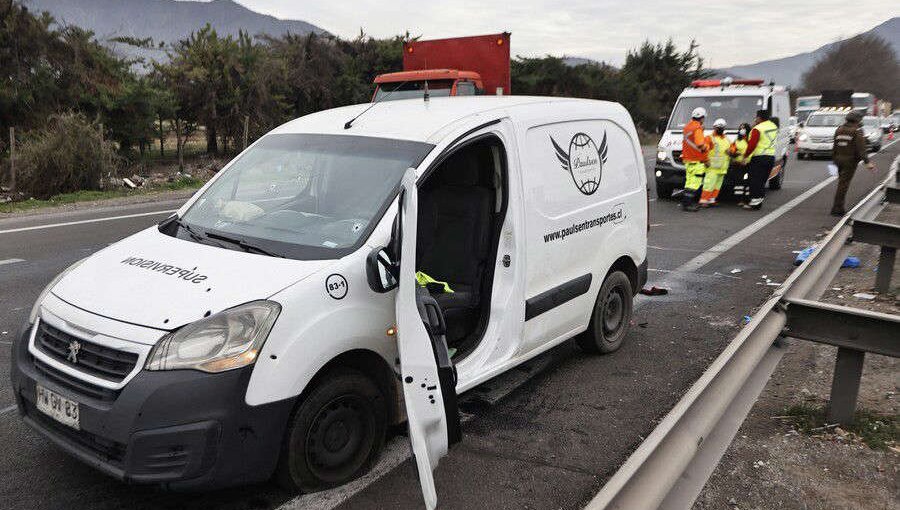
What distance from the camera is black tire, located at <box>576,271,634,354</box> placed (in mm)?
4875

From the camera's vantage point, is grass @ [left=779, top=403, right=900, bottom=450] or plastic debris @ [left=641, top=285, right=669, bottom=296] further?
plastic debris @ [left=641, top=285, right=669, bottom=296]

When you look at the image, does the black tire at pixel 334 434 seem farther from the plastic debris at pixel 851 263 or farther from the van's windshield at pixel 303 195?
the plastic debris at pixel 851 263

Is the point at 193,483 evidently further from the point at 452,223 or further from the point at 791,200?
the point at 791,200

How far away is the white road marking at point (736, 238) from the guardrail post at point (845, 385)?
4.15 meters

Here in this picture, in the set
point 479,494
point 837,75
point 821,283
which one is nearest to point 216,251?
point 479,494

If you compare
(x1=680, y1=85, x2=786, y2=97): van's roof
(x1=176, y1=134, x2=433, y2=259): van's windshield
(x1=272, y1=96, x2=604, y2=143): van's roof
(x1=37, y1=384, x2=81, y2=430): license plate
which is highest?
(x1=680, y1=85, x2=786, y2=97): van's roof

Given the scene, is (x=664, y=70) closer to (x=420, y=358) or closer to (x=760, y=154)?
(x=760, y=154)

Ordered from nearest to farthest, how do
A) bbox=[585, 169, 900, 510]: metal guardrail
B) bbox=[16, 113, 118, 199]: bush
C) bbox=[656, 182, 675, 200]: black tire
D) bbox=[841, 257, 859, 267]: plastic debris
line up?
bbox=[585, 169, 900, 510]: metal guardrail → bbox=[841, 257, 859, 267]: plastic debris → bbox=[656, 182, 675, 200]: black tire → bbox=[16, 113, 118, 199]: bush

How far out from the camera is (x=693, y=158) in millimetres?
12555

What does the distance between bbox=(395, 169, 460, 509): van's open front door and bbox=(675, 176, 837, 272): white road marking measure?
5640mm

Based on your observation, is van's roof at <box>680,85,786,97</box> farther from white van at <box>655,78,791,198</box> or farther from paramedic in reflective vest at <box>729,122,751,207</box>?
paramedic in reflective vest at <box>729,122,751,207</box>

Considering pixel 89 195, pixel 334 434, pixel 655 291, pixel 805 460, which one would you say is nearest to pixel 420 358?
pixel 334 434

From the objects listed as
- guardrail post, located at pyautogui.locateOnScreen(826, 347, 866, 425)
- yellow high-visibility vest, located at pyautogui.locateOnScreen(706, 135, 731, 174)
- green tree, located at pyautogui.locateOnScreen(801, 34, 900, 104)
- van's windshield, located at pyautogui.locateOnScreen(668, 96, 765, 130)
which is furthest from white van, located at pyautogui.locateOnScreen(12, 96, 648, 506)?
green tree, located at pyautogui.locateOnScreen(801, 34, 900, 104)

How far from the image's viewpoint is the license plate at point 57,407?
2.80 m
